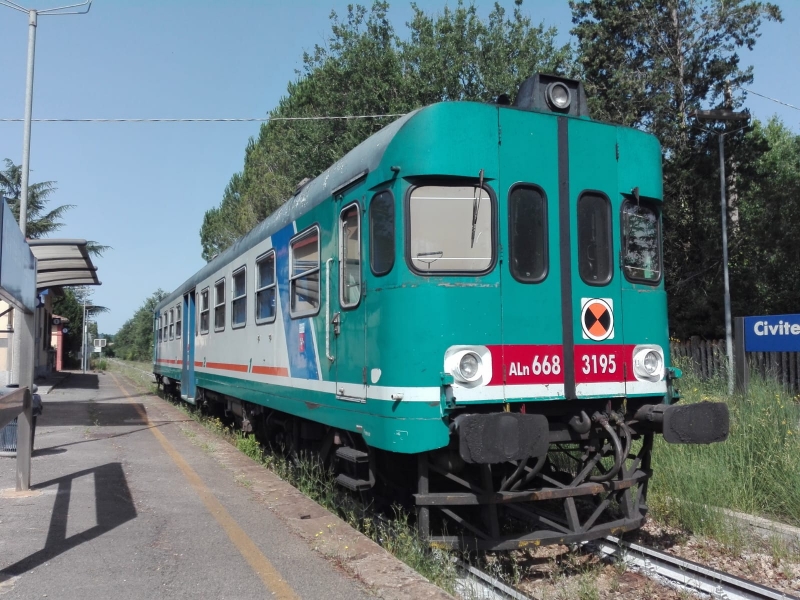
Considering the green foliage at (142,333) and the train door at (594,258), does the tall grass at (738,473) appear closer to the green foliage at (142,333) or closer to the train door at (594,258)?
the train door at (594,258)

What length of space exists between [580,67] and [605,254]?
21428mm

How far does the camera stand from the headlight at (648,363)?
5.74 metres

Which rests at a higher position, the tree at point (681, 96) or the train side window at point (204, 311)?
the tree at point (681, 96)

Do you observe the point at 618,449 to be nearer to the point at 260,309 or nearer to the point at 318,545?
the point at 318,545

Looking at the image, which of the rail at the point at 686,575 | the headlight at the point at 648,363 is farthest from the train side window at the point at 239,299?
the rail at the point at 686,575

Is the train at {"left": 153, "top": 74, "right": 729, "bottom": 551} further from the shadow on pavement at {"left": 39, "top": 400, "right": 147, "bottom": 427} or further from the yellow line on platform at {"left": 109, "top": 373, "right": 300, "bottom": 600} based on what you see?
the shadow on pavement at {"left": 39, "top": 400, "right": 147, "bottom": 427}

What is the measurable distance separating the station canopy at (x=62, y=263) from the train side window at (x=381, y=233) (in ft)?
15.8

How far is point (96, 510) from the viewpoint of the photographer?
6.51m

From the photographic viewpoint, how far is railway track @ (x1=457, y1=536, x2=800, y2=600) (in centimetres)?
475

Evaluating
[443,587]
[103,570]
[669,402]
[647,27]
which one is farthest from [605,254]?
[647,27]

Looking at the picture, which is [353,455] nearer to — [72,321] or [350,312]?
[350,312]

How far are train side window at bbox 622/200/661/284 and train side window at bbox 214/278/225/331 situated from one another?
7146 millimetres

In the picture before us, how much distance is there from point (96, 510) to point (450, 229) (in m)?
4.01

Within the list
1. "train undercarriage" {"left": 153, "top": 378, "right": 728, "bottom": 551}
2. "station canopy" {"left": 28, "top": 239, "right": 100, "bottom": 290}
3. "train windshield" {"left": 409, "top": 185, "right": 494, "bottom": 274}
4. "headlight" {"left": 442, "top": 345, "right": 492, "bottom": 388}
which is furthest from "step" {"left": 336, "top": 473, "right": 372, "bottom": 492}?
"station canopy" {"left": 28, "top": 239, "right": 100, "bottom": 290}
